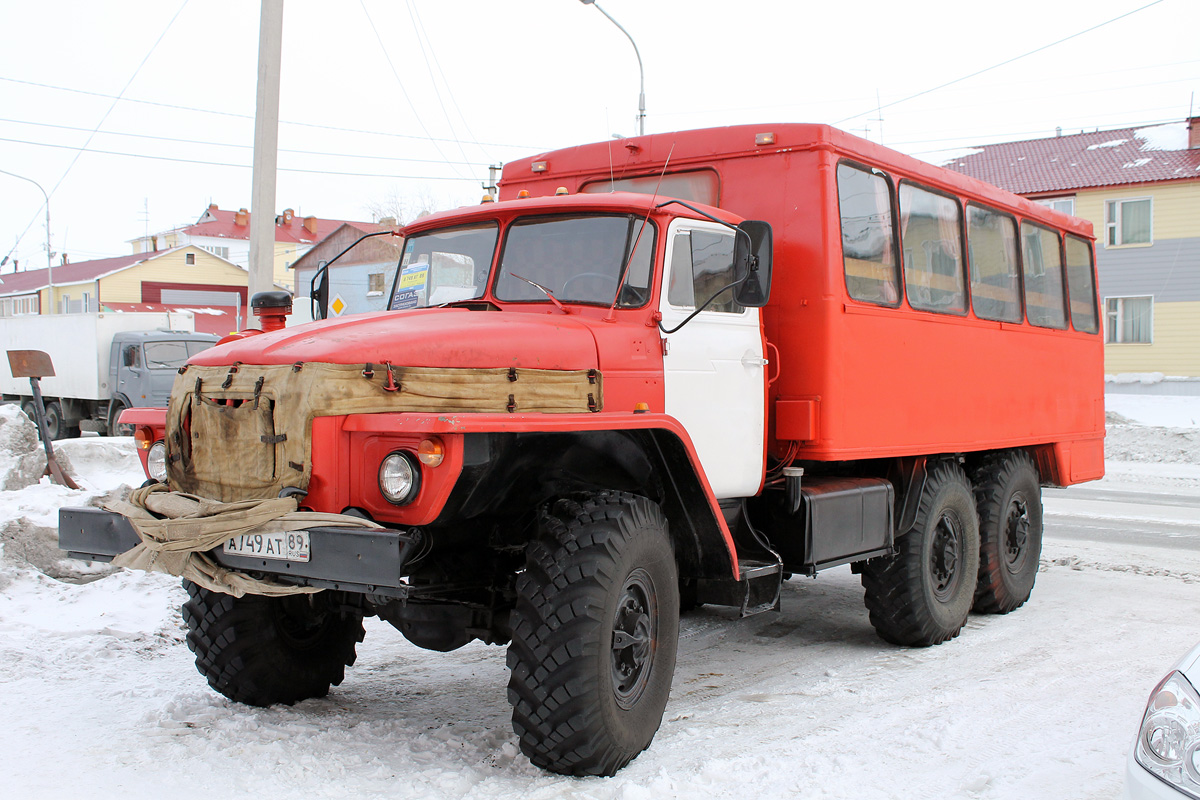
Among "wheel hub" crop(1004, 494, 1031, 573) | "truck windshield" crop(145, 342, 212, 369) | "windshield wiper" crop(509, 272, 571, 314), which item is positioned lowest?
"wheel hub" crop(1004, 494, 1031, 573)

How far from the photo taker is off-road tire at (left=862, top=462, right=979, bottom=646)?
22.1ft

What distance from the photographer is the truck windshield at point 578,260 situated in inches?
200

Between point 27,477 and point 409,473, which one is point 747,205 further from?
point 27,477

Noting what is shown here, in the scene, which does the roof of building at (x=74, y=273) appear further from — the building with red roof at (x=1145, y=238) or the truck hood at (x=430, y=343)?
the truck hood at (x=430, y=343)

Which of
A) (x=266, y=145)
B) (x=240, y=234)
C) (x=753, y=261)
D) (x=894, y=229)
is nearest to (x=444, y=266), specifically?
(x=753, y=261)

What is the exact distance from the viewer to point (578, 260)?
516cm

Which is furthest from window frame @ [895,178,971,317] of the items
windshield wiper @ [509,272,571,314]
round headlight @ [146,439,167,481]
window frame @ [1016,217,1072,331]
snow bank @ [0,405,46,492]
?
snow bank @ [0,405,46,492]

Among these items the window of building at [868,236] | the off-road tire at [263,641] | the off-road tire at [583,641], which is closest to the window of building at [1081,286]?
the window of building at [868,236]

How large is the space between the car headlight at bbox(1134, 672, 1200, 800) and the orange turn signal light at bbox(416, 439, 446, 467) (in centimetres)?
239

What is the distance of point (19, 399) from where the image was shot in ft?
92.0

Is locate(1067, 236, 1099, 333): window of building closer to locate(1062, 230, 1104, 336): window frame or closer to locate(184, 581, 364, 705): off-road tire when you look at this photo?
locate(1062, 230, 1104, 336): window frame

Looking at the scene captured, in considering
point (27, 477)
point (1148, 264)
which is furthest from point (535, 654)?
point (1148, 264)

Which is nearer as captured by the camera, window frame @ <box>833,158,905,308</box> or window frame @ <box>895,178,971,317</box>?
window frame @ <box>833,158,905,308</box>

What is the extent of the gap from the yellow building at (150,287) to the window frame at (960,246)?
179ft
